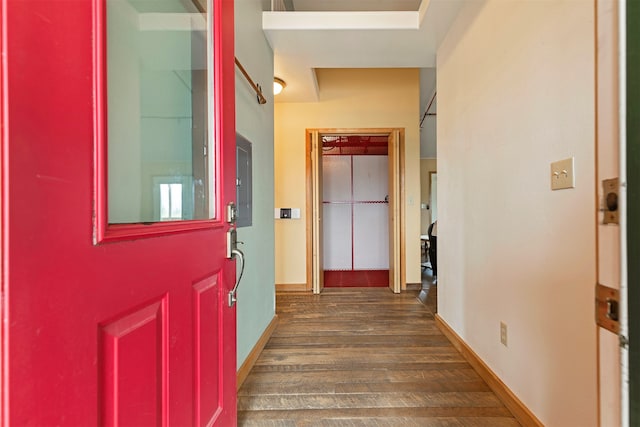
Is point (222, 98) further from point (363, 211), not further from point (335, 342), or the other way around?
point (363, 211)

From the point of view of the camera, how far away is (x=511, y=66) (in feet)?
4.65

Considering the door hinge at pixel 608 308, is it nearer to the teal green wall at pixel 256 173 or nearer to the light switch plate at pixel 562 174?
the light switch plate at pixel 562 174

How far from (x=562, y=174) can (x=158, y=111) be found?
4.83ft

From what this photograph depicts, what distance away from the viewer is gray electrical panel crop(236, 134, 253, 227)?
175cm

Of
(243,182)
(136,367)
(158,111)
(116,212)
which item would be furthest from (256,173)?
(136,367)

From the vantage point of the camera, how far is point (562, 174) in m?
1.10

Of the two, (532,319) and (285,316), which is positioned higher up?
(532,319)

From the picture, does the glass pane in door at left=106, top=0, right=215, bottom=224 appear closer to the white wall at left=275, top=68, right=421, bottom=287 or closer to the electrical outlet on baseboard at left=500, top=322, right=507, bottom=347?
the electrical outlet on baseboard at left=500, top=322, right=507, bottom=347

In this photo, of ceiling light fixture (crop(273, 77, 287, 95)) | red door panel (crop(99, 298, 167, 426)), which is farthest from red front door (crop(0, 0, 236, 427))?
ceiling light fixture (crop(273, 77, 287, 95))

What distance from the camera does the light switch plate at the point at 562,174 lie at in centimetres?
106

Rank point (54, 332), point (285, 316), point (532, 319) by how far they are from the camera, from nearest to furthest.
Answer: point (54, 332) → point (532, 319) → point (285, 316)

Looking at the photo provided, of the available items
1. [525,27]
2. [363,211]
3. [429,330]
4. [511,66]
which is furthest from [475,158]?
[363,211]

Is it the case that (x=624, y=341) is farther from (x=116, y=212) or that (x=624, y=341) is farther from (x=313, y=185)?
(x=313, y=185)

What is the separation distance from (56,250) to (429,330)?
2.56 m
